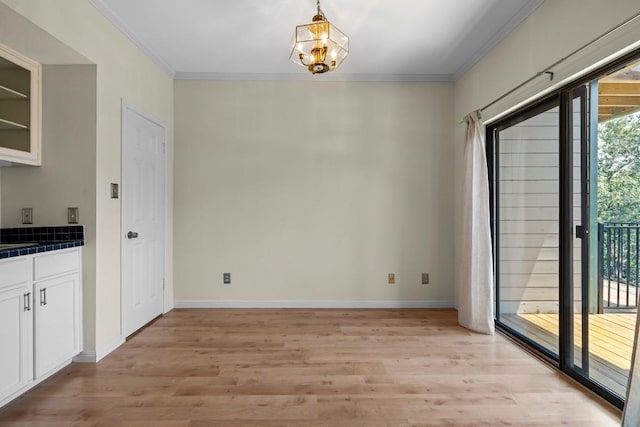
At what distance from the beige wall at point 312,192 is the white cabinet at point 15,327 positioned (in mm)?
1991

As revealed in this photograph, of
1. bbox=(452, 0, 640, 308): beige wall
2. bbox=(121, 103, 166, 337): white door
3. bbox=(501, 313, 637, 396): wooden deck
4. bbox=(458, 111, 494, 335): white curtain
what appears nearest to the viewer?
bbox=(452, 0, 640, 308): beige wall

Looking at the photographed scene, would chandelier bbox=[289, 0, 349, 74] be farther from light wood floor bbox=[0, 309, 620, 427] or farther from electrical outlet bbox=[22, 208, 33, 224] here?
electrical outlet bbox=[22, 208, 33, 224]

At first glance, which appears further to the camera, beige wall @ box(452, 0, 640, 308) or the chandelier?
the chandelier

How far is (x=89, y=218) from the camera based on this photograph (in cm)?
276

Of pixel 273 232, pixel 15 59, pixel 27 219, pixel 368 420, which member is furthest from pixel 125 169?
pixel 368 420

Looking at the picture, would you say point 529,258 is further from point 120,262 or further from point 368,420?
point 120,262

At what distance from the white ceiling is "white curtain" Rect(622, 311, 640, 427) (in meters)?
2.39

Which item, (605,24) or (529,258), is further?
(529,258)

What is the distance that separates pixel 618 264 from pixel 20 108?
417 cm

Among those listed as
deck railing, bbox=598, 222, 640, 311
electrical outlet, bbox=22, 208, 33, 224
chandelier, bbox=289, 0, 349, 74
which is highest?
chandelier, bbox=289, 0, 349, 74

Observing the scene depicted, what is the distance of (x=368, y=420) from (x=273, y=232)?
2.55 m

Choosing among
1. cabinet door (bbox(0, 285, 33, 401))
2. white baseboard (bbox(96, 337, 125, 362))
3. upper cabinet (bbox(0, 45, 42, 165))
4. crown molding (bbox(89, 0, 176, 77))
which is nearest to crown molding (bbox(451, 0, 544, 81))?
crown molding (bbox(89, 0, 176, 77))

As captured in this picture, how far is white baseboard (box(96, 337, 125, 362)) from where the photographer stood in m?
2.81

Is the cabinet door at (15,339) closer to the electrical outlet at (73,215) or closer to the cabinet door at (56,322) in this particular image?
the cabinet door at (56,322)
